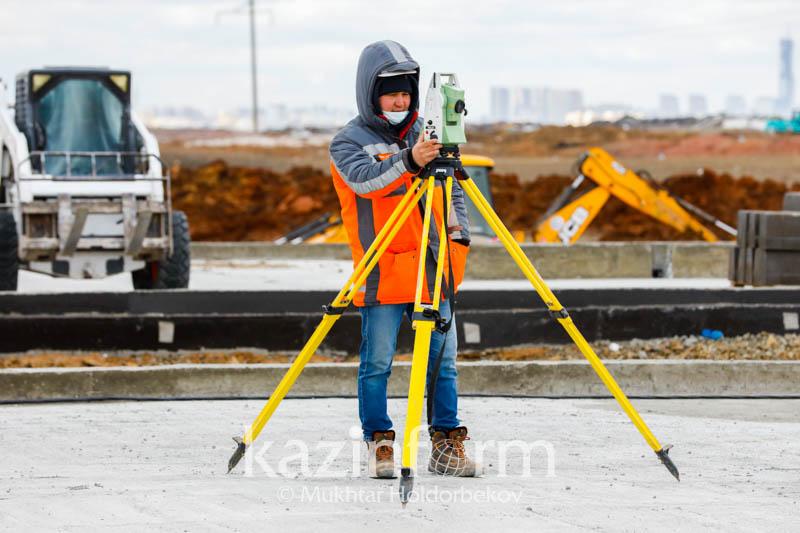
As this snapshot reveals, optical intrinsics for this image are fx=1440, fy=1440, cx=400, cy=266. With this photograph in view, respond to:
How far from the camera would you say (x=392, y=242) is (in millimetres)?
5672

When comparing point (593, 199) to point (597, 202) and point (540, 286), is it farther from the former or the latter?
point (540, 286)

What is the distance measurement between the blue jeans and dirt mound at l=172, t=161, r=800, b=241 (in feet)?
72.8

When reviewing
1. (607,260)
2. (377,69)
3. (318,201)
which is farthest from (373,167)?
(318,201)

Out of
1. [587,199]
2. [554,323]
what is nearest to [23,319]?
[554,323]

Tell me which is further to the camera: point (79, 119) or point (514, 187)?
point (514, 187)

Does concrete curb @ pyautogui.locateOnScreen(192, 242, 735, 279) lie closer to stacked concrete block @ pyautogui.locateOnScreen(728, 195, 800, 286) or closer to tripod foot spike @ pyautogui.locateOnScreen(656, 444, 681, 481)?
stacked concrete block @ pyautogui.locateOnScreen(728, 195, 800, 286)

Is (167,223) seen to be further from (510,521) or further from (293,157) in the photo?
(293,157)

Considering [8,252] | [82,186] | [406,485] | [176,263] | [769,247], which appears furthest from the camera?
[176,263]

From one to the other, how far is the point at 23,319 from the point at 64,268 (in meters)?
4.39

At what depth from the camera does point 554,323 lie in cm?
1034

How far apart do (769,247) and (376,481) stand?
8.85 m

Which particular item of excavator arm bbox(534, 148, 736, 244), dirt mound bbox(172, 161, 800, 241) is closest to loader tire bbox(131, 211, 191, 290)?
excavator arm bbox(534, 148, 736, 244)

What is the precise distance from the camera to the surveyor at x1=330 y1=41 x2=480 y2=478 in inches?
223

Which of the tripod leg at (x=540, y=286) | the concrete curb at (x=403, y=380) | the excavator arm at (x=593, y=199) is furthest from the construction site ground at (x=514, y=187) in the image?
the tripod leg at (x=540, y=286)
